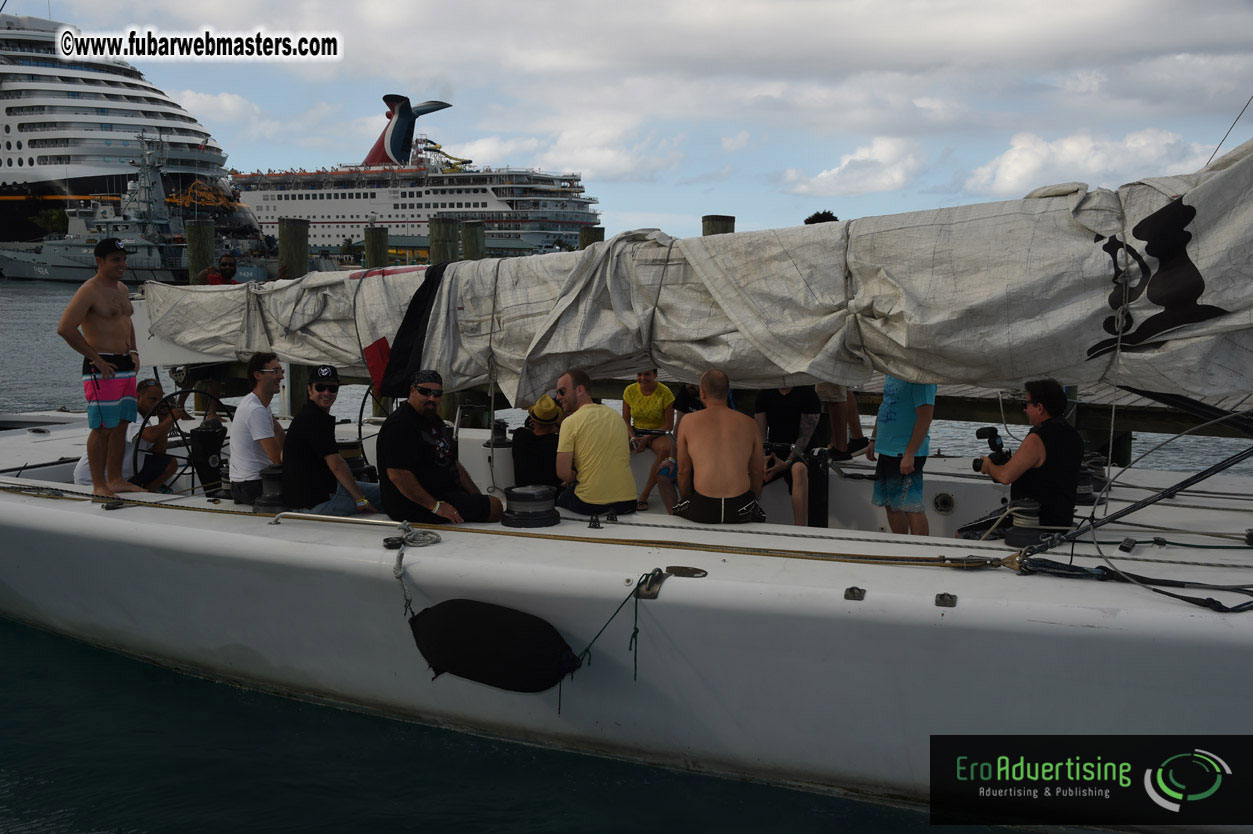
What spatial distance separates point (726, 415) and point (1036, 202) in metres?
1.67

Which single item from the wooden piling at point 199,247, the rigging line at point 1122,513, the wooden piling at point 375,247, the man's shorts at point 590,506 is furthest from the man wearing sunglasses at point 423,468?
the wooden piling at point 199,247

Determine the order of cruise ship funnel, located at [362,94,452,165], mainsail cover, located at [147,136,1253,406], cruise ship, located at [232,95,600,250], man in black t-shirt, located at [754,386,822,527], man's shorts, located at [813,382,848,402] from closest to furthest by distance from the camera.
→ mainsail cover, located at [147,136,1253,406]
man in black t-shirt, located at [754,386,822,527]
man's shorts, located at [813,382,848,402]
cruise ship funnel, located at [362,94,452,165]
cruise ship, located at [232,95,600,250]

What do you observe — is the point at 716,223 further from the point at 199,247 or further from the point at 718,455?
the point at 199,247

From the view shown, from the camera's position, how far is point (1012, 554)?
3914 millimetres

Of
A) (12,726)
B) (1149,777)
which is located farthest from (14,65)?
(1149,777)

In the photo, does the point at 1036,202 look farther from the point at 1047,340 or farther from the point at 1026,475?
the point at 1026,475

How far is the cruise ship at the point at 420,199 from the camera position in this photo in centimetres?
5575

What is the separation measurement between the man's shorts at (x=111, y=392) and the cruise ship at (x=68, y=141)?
183ft

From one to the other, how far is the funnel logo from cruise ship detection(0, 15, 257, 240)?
2353 inches

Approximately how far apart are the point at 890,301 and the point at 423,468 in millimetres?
2381

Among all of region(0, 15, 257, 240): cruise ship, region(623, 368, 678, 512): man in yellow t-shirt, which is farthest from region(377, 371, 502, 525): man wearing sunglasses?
region(0, 15, 257, 240): cruise ship

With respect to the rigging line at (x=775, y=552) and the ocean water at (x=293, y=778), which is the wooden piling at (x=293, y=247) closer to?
the ocean water at (x=293, y=778)

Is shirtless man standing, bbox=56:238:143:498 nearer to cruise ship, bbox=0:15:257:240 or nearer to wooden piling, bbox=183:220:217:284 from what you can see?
wooden piling, bbox=183:220:217:284

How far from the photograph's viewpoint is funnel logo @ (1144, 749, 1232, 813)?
10.7ft
